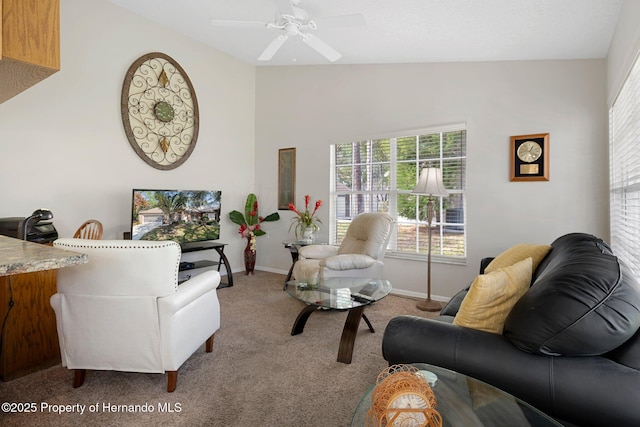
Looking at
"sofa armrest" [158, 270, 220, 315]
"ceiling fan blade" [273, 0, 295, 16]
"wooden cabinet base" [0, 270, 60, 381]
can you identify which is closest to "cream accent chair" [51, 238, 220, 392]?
"sofa armrest" [158, 270, 220, 315]

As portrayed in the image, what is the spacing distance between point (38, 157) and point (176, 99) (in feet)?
5.69

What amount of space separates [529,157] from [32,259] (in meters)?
3.84

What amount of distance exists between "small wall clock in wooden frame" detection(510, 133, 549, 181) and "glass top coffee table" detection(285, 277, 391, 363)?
182 centimetres

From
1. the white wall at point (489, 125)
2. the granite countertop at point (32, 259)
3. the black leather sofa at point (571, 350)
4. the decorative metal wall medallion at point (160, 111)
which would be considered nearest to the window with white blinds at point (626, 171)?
the white wall at point (489, 125)

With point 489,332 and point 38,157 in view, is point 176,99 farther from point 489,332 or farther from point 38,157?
point 489,332

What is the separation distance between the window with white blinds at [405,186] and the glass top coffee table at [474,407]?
9.48 feet

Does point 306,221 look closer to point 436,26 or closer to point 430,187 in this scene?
point 430,187

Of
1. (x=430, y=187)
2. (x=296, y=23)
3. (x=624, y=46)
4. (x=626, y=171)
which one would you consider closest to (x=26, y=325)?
(x=296, y=23)

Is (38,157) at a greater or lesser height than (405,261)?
greater

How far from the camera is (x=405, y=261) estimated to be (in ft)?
13.8

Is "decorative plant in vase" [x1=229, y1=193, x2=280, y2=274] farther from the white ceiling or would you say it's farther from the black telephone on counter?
the black telephone on counter

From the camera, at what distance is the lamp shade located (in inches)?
141

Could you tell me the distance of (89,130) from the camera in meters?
3.61

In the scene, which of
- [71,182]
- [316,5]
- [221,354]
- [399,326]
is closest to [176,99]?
[71,182]
